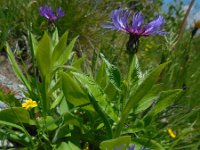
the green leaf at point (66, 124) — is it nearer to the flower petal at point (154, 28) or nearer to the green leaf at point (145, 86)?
the green leaf at point (145, 86)

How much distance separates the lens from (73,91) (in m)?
1.50

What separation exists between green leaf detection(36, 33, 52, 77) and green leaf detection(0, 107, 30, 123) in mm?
184

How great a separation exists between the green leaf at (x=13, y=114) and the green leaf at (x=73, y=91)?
0.17m

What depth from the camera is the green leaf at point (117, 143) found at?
1335mm

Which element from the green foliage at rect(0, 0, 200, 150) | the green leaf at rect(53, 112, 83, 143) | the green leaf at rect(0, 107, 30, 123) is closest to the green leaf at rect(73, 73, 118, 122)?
the green foliage at rect(0, 0, 200, 150)

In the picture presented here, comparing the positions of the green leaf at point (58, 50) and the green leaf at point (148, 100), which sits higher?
the green leaf at point (58, 50)

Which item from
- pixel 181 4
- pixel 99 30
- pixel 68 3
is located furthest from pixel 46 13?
pixel 181 4

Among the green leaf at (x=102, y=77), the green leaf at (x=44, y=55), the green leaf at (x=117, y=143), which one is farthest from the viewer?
the green leaf at (x=102, y=77)

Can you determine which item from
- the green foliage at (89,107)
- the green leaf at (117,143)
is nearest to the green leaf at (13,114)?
the green foliage at (89,107)

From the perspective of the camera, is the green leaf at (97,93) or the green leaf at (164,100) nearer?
the green leaf at (97,93)

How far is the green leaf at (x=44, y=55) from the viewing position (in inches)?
61.1

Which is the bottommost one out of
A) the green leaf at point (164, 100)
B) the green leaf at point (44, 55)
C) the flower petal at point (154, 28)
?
the green leaf at point (164, 100)

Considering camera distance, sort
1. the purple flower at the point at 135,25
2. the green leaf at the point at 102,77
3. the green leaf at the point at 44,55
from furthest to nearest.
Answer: the green leaf at the point at 102,77 → the green leaf at the point at 44,55 → the purple flower at the point at 135,25

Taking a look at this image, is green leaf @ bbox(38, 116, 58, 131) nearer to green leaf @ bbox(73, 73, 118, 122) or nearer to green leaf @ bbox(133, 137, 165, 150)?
green leaf @ bbox(73, 73, 118, 122)
